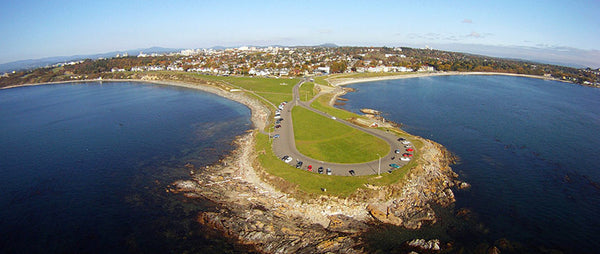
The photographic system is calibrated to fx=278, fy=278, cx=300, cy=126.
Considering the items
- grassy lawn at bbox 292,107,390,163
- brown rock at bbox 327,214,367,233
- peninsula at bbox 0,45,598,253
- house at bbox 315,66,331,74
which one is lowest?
brown rock at bbox 327,214,367,233

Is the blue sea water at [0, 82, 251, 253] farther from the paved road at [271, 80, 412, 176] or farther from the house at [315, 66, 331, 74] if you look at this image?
the house at [315, 66, 331, 74]

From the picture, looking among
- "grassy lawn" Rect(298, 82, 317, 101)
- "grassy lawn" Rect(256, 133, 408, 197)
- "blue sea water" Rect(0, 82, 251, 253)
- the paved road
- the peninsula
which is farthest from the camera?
"grassy lawn" Rect(298, 82, 317, 101)

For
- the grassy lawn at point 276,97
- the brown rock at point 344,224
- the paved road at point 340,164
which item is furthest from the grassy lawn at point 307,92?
the brown rock at point 344,224

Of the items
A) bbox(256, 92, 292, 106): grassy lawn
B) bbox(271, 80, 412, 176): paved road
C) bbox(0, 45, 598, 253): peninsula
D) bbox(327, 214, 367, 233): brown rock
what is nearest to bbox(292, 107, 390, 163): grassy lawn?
bbox(0, 45, 598, 253): peninsula

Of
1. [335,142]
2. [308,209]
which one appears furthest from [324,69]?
[308,209]

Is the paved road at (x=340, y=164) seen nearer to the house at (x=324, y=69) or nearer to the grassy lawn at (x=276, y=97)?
the grassy lawn at (x=276, y=97)

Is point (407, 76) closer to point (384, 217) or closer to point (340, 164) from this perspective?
point (340, 164)
